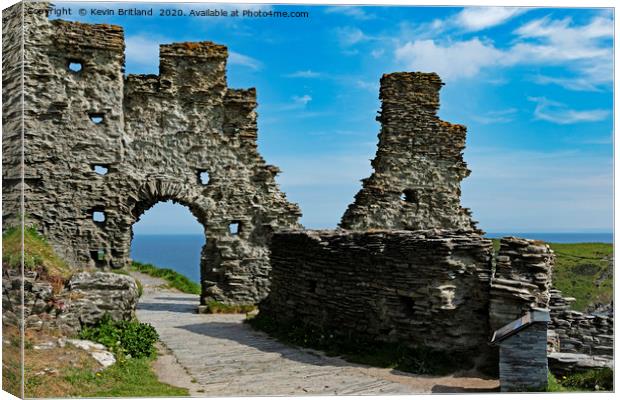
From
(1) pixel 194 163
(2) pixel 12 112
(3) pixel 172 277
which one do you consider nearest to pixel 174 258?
(3) pixel 172 277

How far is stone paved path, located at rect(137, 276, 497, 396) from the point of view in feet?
31.0

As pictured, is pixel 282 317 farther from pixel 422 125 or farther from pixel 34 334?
pixel 422 125

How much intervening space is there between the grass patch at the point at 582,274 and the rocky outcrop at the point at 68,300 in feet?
21.5

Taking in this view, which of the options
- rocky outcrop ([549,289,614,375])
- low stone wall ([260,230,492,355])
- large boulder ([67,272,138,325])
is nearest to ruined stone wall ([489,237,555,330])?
low stone wall ([260,230,492,355])

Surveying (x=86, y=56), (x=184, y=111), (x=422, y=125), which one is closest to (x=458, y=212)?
(x=422, y=125)

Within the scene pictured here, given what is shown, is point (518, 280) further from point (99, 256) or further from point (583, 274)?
point (99, 256)

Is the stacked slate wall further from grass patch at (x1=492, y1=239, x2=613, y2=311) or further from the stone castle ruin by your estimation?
the stone castle ruin

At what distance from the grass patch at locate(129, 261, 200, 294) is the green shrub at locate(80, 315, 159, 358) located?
12526 mm

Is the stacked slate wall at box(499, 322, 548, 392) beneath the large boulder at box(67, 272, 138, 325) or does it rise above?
beneath

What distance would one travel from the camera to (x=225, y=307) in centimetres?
1767

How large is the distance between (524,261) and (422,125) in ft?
28.7

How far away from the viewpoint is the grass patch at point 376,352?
1051cm

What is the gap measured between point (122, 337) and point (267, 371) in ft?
8.01

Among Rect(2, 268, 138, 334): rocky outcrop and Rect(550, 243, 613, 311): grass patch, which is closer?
Rect(2, 268, 138, 334): rocky outcrop
